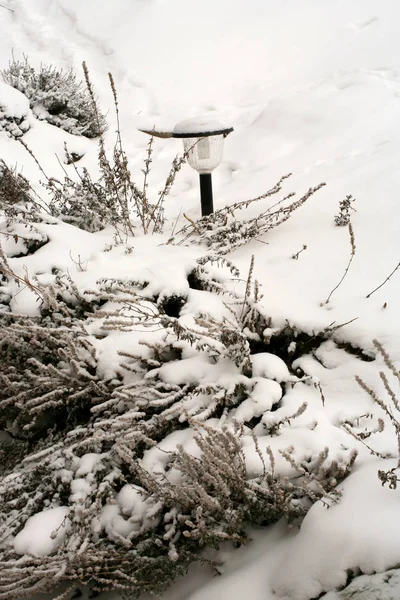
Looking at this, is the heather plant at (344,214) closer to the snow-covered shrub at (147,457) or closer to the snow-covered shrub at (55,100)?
the snow-covered shrub at (147,457)

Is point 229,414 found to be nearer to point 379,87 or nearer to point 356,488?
point 356,488

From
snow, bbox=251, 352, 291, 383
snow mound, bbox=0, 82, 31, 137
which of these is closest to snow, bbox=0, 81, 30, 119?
snow mound, bbox=0, 82, 31, 137

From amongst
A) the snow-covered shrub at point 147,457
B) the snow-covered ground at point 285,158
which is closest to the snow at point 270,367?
the snow-covered shrub at point 147,457

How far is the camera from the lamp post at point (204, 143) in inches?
101

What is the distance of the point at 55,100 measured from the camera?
232 inches

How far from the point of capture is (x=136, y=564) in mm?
1241

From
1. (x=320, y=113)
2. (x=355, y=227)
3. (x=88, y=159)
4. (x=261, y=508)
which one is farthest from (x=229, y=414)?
(x=88, y=159)

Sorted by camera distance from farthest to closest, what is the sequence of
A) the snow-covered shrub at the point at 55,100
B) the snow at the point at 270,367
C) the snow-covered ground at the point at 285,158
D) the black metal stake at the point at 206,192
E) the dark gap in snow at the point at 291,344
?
the snow-covered shrub at the point at 55,100
the black metal stake at the point at 206,192
the dark gap in snow at the point at 291,344
the snow at the point at 270,367
the snow-covered ground at the point at 285,158

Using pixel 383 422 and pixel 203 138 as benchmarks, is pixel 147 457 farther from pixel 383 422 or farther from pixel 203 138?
pixel 203 138

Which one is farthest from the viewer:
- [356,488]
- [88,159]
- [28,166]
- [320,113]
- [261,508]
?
[88,159]

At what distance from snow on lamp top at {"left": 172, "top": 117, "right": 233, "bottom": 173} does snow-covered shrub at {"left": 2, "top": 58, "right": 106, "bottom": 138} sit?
357 cm

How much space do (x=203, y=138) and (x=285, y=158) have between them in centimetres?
142

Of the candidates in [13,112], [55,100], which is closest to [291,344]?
[13,112]

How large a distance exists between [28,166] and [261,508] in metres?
4.78
